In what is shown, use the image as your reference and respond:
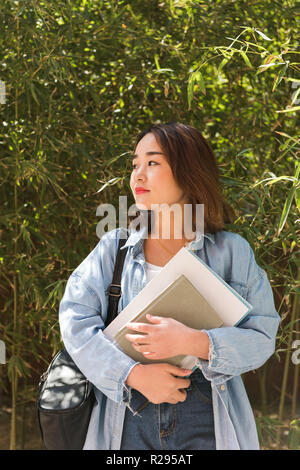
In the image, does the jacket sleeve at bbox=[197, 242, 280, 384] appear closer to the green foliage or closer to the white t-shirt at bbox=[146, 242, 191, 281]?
the white t-shirt at bbox=[146, 242, 191, 281]

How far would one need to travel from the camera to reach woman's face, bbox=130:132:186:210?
146 cm

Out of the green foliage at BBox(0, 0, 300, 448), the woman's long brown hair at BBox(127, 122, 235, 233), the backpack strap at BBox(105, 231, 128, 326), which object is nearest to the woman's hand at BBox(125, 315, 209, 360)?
the backpack strap at BBox(105, 231, 128, 326)

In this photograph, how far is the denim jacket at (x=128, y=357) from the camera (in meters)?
1.32

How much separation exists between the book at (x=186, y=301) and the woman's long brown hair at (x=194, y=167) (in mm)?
194

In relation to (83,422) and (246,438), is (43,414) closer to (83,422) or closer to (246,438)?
(83,422)

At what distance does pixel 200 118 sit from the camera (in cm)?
234

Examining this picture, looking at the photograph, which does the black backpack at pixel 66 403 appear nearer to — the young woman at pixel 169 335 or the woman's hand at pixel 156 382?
the young woman at pixel 169 335

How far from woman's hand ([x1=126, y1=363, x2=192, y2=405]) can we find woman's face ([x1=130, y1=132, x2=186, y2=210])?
420mm

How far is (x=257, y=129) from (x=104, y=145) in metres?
0.69

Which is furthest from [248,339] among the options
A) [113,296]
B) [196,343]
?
[113,296]

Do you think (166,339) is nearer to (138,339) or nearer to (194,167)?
(138,339)

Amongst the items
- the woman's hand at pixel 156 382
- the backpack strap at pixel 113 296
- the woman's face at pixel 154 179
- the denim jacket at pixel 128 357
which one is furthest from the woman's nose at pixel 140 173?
the woman's hand at pixel 156 382

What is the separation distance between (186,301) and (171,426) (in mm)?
307
